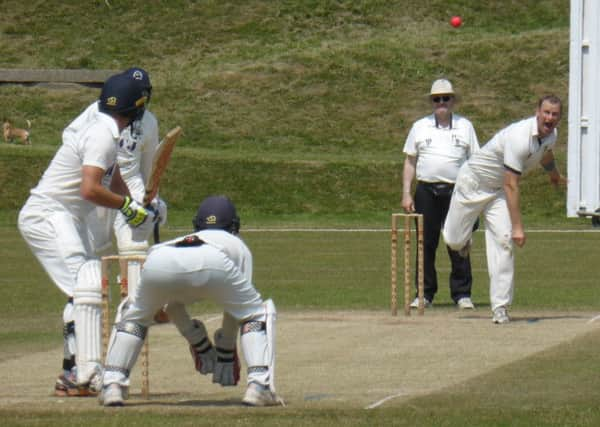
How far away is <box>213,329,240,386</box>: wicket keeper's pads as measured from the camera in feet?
28.1

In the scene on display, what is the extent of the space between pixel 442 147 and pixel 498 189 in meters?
1.69

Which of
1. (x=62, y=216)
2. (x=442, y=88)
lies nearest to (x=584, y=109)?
(x=442, y=88)

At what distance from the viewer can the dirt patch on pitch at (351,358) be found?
8.62 meters

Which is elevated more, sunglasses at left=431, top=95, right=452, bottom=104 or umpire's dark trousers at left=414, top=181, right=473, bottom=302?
sunglasses at left=431, top=95, right=452, bottom=104

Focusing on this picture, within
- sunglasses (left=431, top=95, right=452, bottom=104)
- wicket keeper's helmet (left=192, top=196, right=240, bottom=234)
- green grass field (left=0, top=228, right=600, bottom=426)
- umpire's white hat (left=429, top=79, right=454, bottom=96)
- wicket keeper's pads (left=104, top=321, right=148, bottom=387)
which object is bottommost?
green grass field (left=0, top=228, right=600, bottom=426)

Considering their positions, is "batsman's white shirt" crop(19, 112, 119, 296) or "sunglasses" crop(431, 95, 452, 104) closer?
"batsman's white shirt" crop(19, 112, 119, 296)

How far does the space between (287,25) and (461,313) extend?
3568 cm

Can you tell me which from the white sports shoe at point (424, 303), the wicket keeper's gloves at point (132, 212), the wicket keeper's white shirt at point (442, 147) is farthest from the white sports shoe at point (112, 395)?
the wicket keeper's white shirt at point (442, 147)

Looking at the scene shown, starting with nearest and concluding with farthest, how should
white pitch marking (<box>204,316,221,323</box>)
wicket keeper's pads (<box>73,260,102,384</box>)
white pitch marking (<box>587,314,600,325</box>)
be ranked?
wicket keeper's pads (<box>73,260,102,384</box>) < white pitch marking (<box>587,314,600,325</box>) < white pitch marking (<box>204,316,221,323</box>)

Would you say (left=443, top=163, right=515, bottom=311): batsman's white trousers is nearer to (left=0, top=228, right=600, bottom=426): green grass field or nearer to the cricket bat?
(left=0, top=228, right=600, bottom=426): green grass field

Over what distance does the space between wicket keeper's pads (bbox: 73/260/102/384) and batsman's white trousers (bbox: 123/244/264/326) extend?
42 cm

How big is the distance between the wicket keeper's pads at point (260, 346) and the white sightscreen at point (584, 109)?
18.3 meters

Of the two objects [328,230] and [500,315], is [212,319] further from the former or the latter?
[328,230]

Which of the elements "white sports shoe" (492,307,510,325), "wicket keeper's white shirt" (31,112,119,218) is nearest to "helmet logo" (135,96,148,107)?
"wicket keeper's white shirt" (31,112,119,218)
